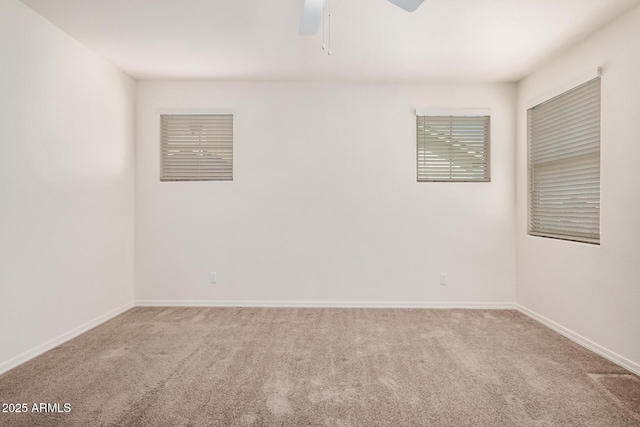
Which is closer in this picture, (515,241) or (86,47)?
(86,47)

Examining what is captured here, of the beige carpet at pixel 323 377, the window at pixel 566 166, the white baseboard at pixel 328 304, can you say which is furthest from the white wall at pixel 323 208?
the beige carpet at pixel 323 377

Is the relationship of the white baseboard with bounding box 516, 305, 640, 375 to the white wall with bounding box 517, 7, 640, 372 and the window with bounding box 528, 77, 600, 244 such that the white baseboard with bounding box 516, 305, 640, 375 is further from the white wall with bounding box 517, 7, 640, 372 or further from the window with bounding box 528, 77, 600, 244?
the window with bounding box 528, 77, 600, 244

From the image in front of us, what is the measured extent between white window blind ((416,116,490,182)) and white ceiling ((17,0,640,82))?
477mm

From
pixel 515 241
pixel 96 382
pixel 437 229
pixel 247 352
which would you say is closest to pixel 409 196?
pixel 437 229

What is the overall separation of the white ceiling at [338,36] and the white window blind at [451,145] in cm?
48

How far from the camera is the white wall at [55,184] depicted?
261 cm

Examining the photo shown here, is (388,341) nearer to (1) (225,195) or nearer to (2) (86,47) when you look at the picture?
(1) (225,195)

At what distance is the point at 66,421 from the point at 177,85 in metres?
3.51

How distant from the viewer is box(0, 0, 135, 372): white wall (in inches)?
103

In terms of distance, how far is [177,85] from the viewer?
4312 mm

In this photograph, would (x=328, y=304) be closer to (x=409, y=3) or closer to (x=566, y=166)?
(x=566, y=166)

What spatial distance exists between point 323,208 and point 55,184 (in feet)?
8.38

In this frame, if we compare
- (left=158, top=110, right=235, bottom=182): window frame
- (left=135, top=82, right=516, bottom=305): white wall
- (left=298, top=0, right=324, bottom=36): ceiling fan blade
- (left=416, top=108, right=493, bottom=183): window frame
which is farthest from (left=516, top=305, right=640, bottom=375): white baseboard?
(left=158, top=110, right=235, bottom=182): window frame

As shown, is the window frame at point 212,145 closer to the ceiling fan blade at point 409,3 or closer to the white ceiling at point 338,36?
the white ceiling at point 338,36
